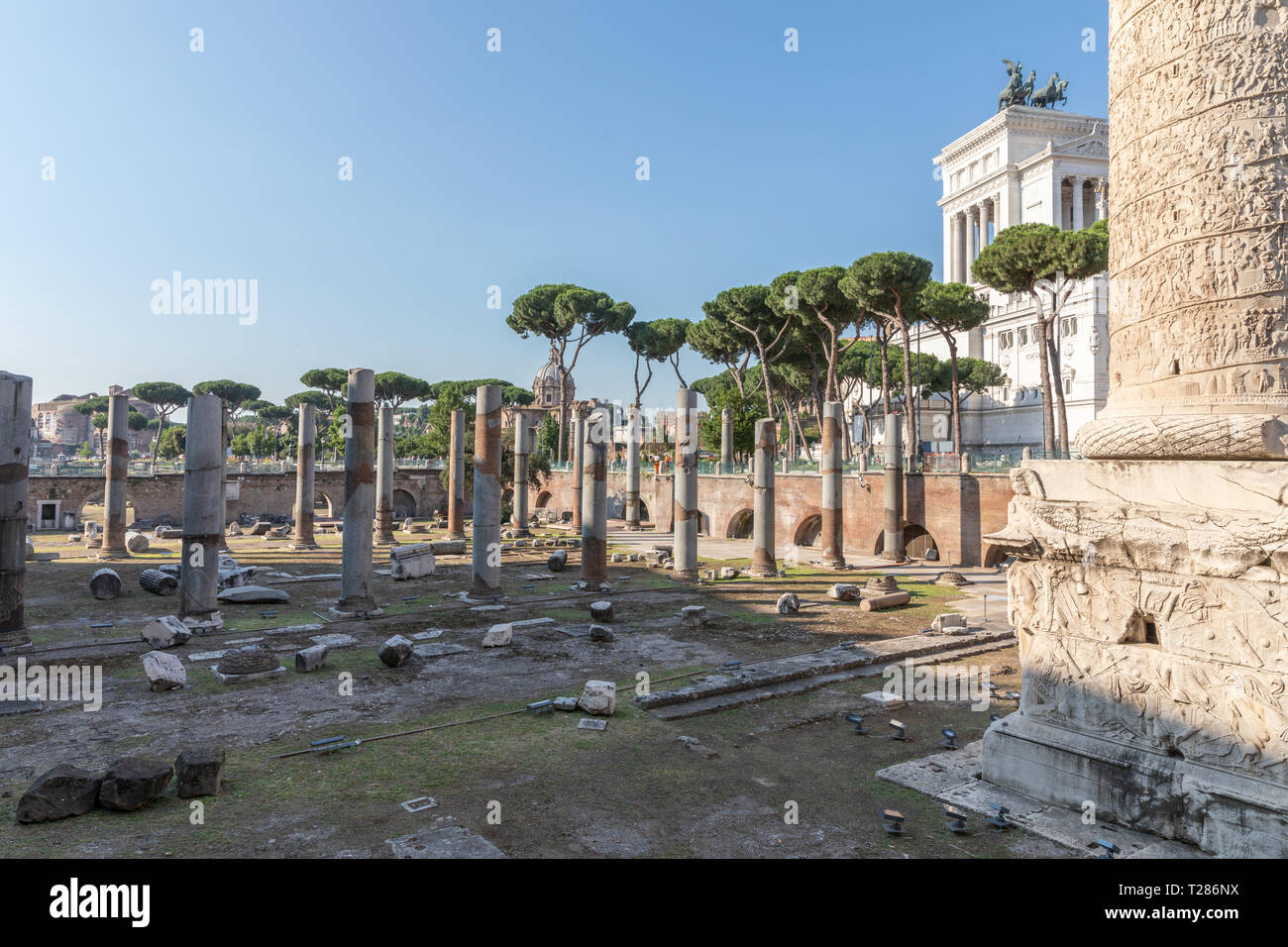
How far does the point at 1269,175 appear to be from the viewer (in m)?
5.13

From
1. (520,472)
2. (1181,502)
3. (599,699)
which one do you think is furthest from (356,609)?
(520,472)

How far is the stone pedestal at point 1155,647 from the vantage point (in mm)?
4660

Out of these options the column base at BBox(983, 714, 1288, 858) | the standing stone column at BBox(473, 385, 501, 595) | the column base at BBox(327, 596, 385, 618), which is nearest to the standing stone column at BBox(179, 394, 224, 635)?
the column base at BBox(327, 596, 385, 618)

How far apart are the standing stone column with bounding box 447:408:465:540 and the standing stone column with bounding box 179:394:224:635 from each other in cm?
1200

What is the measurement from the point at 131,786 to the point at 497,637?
231 inches

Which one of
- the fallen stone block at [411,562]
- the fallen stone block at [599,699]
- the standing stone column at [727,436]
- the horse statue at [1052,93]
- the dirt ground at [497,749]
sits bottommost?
the dirt ground at [497,749]

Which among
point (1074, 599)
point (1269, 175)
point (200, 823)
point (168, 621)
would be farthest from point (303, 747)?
point (1269, 175)

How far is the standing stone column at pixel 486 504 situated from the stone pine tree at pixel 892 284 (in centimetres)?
1901

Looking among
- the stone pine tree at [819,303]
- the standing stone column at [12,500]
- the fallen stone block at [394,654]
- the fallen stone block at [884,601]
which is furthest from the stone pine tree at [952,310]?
the standing stone column at [12,500]

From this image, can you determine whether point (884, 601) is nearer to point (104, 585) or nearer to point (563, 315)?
point (104, 585)

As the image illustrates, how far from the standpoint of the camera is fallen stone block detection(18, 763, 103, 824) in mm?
5145

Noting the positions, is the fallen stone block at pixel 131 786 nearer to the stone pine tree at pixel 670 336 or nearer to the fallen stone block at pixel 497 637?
the fallen stone block at pixel 497 637

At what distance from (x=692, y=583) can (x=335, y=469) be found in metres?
28.6

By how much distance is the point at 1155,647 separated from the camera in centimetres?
521
